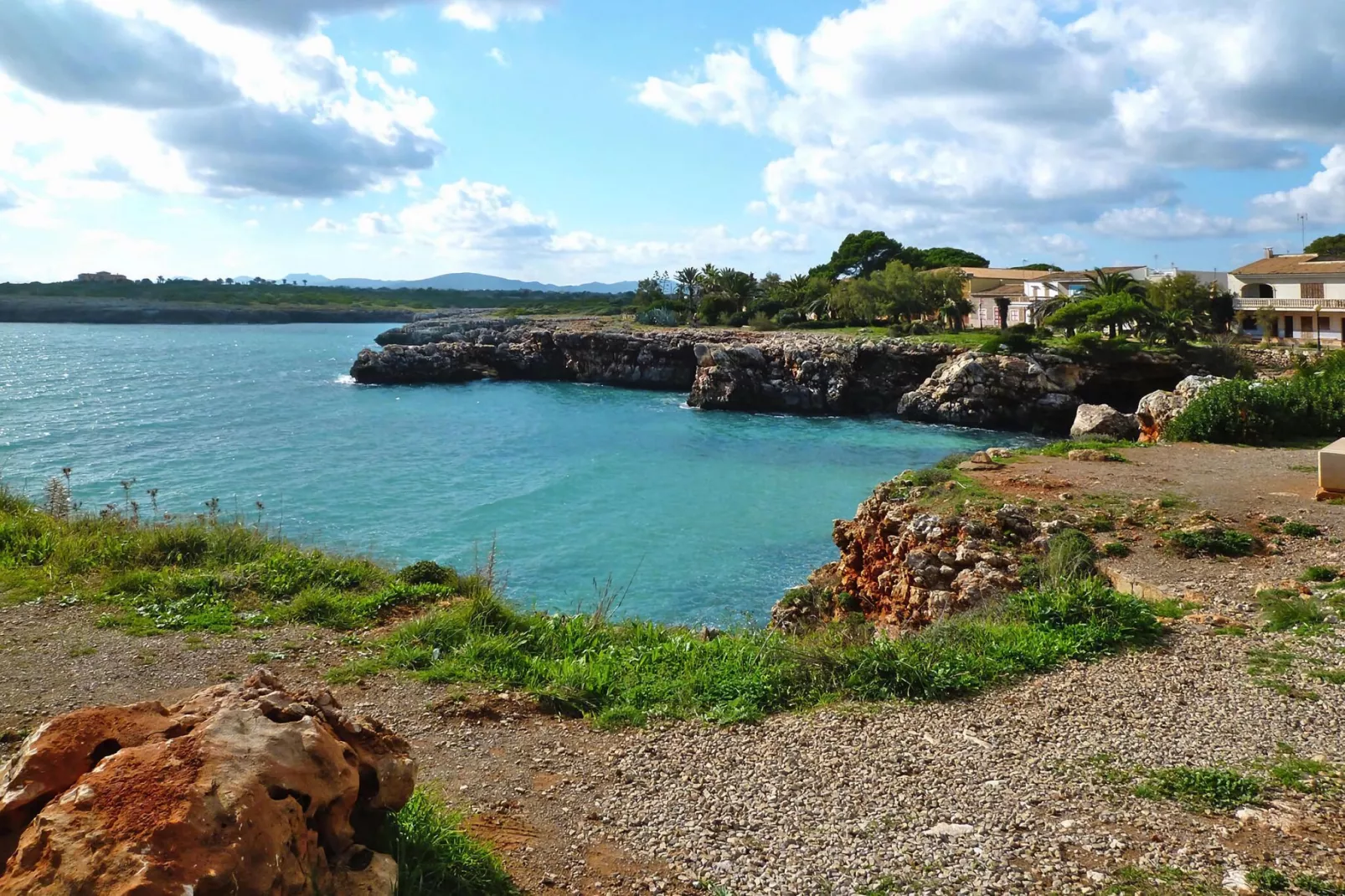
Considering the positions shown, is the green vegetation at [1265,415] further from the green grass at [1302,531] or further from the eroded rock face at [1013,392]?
the eroded rock face at [1013,392]

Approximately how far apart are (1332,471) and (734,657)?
13.0 metres

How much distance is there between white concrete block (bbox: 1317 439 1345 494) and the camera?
1562cm

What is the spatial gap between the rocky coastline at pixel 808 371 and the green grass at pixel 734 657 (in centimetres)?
3840

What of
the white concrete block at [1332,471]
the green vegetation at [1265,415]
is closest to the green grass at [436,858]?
the white concrete block at [1332,471]

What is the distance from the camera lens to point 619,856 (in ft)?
18.5

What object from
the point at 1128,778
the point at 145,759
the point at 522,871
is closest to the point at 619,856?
the point at 522,871

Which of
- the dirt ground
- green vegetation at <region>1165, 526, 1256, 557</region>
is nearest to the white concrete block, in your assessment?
the dirt ground

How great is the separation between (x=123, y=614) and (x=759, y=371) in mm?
48067

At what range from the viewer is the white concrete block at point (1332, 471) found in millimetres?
15625

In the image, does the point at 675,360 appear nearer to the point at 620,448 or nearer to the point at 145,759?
the point at 620,448

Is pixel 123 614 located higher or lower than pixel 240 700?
lower

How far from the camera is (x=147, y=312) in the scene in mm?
165875

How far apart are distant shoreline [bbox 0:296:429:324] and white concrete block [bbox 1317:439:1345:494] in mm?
164175

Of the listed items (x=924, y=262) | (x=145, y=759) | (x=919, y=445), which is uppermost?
(x=924, y=262)
